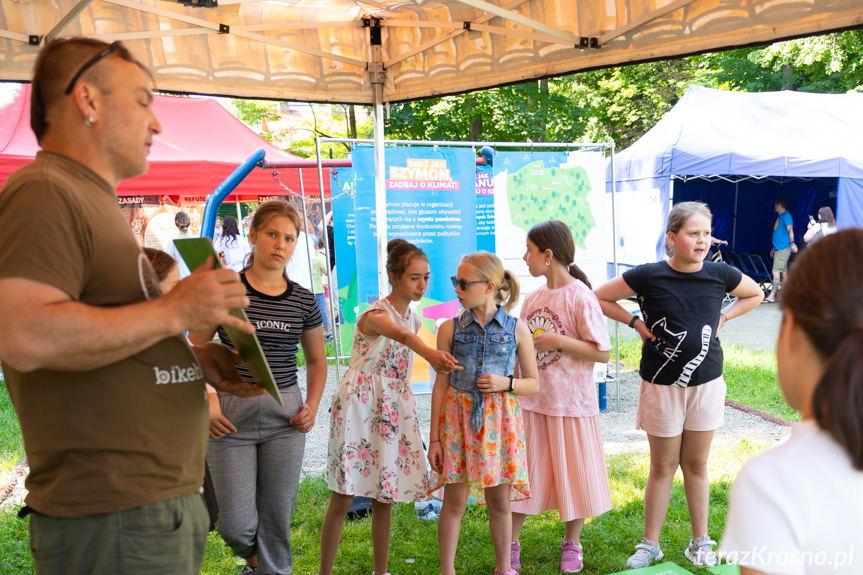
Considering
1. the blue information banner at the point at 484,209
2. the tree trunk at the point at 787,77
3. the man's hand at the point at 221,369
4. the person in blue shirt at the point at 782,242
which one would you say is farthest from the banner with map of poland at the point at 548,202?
the tree trunk at the point at 787,77

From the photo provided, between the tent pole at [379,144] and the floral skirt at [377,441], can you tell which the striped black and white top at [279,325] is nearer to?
the floral skirt at [377,441]

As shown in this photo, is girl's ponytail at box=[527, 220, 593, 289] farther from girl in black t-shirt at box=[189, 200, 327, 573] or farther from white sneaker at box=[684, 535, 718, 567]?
white sneaker at box=[684, 535, 718, 567]

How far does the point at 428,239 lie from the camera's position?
5.82m

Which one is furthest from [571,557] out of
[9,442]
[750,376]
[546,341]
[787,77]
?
[787,77]

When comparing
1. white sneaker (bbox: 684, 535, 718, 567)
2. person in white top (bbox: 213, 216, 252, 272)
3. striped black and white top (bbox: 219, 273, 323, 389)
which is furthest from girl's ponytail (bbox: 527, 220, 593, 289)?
person in white top (bbox: 213, 216, 252, 272)

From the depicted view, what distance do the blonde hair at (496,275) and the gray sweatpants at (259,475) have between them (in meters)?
1.06

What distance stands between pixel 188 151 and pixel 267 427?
815 cm

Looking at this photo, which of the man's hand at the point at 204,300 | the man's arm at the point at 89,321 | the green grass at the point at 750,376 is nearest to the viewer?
the man's arm at the point at 89,321

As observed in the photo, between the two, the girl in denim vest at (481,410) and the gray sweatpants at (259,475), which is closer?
the gray sweatpants at (259,475)

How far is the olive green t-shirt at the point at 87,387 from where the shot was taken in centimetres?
138

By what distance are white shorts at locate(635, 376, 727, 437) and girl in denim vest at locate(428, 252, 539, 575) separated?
72cm

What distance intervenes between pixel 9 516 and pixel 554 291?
3820mm

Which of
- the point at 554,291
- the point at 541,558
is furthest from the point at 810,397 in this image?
the point at 541,558

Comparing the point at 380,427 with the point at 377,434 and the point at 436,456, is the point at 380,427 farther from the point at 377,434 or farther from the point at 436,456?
the point at 436,456
